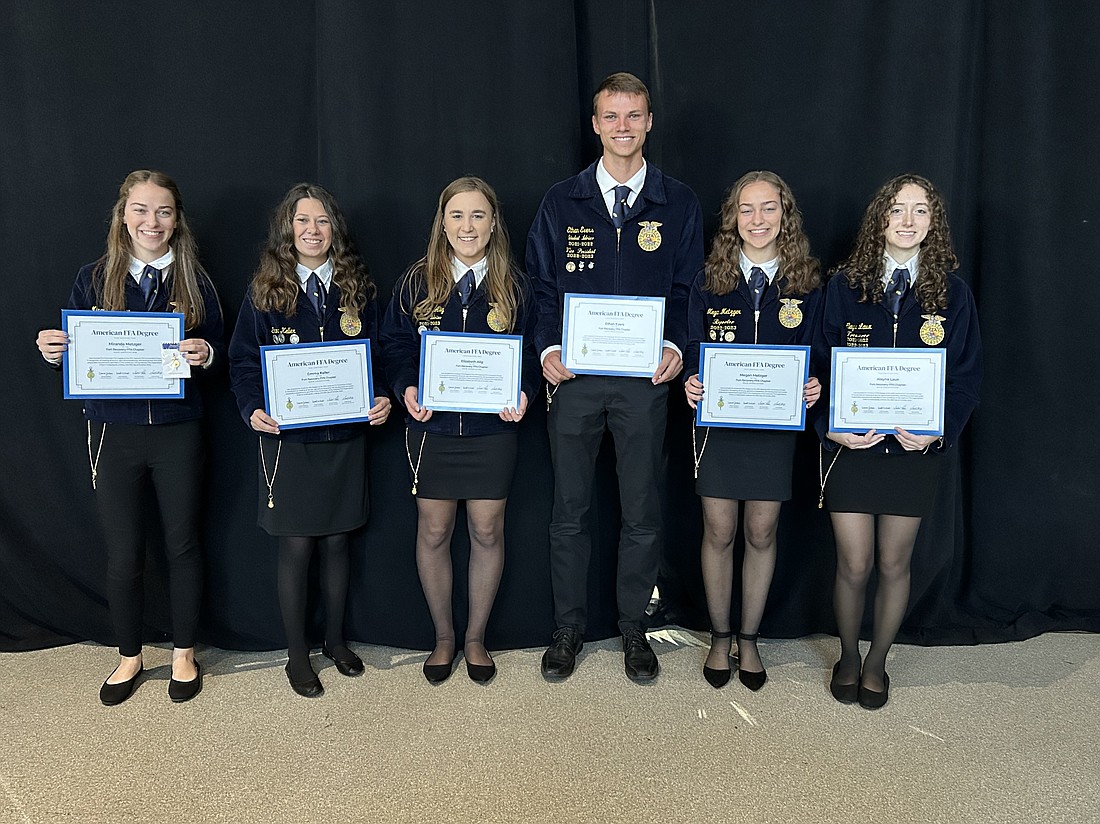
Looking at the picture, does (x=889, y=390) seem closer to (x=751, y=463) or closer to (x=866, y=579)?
(x=751, y=463)

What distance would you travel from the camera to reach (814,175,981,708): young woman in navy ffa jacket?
2.44 meters

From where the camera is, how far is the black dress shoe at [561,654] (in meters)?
2.78

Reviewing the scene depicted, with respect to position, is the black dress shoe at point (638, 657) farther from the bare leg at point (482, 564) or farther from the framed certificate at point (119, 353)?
the framed certificate at point (119, 353)

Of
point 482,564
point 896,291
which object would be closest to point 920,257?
point 896,291

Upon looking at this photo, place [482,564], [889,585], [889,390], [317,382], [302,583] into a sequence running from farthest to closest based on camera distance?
1. [482,564]
2. [302,583]
3. [889,585]
4. [317,382]
5. [889,390]

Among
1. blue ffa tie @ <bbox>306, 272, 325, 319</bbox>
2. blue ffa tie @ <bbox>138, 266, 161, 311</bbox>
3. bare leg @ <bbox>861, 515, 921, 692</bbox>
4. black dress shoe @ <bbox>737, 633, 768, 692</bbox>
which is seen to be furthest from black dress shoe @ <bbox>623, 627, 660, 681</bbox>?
blue ffa tie @ <bbox>138, 266, 161, 311</bbox>

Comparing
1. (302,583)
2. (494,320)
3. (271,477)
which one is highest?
(494,320)

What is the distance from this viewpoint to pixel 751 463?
2.64m

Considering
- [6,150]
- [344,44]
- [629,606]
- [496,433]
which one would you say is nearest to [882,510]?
[629,606]

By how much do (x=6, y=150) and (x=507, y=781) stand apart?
2657 mm

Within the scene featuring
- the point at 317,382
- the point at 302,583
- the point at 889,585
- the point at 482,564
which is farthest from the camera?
the point at 482,564

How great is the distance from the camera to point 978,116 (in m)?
2.99

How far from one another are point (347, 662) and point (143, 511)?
0.84 meters

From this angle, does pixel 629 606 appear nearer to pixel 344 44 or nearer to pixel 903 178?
pixel 903 178
